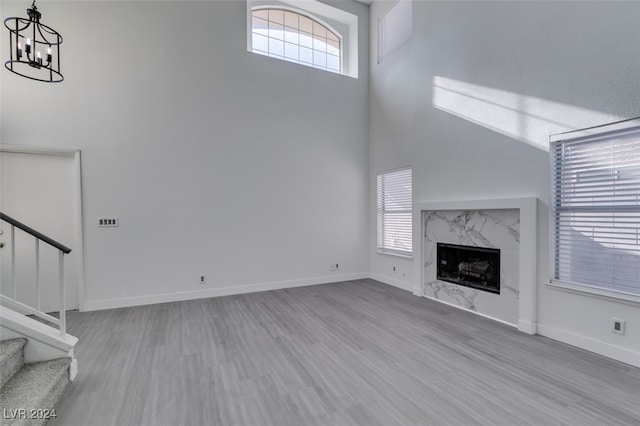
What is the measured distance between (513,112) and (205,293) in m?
5.05

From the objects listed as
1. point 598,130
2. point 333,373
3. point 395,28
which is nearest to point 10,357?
point 333,373

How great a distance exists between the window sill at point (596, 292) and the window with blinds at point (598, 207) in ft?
0.11

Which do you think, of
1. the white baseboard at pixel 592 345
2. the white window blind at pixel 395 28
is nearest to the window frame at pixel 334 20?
the white window blind at pixel 395 28

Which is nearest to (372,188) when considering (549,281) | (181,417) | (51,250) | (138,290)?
(549,281)

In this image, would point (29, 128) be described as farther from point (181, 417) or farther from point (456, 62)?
point (456, 62)

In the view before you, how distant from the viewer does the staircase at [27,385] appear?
5.70ft

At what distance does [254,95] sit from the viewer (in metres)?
5.05

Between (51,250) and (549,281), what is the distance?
6.25 m

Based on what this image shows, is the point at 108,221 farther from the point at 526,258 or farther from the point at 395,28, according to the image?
the point at 395,28

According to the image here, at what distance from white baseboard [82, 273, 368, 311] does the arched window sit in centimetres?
419

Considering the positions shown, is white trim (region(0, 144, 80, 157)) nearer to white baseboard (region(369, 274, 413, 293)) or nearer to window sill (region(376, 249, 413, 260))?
window sill (region(376, 249, 413, 260))

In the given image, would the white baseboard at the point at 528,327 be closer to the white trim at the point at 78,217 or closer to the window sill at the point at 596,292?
the window sill at the point at 596,292

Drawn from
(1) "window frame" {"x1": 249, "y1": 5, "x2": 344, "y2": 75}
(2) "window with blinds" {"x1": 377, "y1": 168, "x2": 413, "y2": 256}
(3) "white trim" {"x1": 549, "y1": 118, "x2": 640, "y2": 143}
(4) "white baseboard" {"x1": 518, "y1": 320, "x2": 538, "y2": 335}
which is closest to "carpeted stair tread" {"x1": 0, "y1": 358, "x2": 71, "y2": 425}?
(4) "white baseboard" {"x1": 518, "y1": 320, "x2": 538, "y2": 335}

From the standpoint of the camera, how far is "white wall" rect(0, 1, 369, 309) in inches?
160
